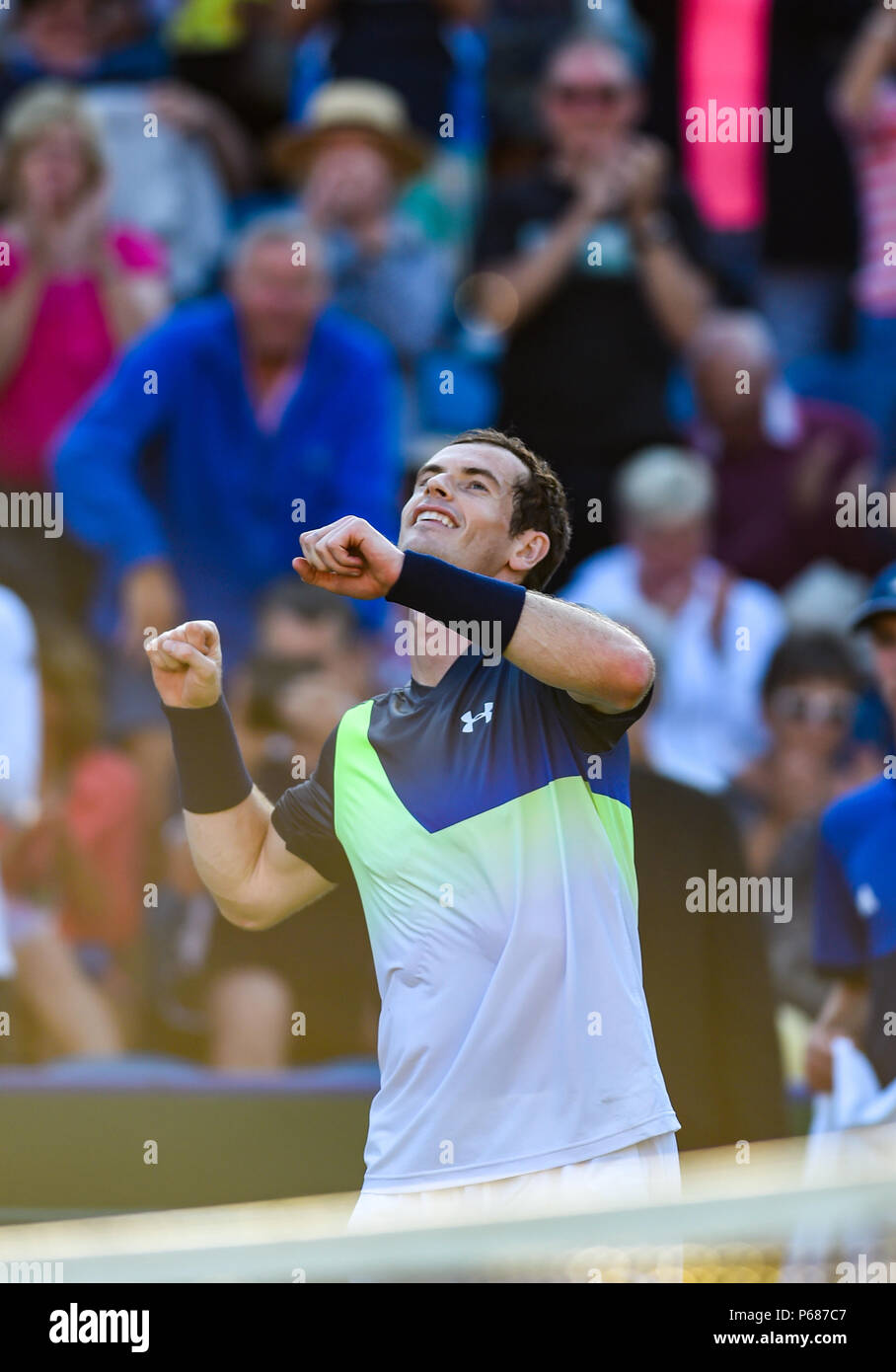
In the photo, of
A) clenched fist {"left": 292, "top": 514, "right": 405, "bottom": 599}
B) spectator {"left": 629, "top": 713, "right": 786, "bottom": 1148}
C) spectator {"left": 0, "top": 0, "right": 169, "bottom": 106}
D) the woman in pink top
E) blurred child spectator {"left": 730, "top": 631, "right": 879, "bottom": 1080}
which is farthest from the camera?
spectator {"left": 0, "top": 0, "right": 169, "bottom": 106}

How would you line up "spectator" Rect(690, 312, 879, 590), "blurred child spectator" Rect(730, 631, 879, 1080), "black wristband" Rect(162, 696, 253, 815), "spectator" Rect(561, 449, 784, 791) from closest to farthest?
"black wristband" Rect(162, 696, 253, 815) < "blurred child spectator" Rect(730, 631, 879, 1080) < "spectator" Rect(561, 449, 784, 791) < "spectator" Rect(690, 312, 879, 590)

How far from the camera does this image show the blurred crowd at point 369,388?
571 centimetres

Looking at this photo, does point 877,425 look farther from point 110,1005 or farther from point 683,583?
point 110,1005

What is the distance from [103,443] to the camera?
20.9ft

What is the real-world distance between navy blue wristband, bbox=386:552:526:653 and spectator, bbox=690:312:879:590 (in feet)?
13.7

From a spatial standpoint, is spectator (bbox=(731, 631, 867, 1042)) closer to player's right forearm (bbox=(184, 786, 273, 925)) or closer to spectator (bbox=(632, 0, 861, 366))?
spectator (bbox=(632, 0, 861, 366))

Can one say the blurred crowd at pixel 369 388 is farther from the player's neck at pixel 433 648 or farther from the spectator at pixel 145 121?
the player's neck at pixel 433 648

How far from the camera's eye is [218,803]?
327 cm

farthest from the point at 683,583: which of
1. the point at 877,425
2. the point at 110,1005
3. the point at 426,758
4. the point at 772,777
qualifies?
the point at 426,758

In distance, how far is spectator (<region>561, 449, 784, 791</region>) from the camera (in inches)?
255

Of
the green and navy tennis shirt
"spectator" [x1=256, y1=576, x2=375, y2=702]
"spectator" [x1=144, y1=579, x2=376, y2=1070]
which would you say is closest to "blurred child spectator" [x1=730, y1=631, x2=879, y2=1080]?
"spectator" [x1=256, y1=576, x2=375, y2=702]

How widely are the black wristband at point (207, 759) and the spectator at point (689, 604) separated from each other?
10.9 ft

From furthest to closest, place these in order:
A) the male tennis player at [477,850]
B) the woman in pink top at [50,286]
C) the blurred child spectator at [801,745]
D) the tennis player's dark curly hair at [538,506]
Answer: the woman in pink top at [50,286], the blurred child spectator at [801,745], the tennis player's dark curly hair at [538,506], the male tennis player at [477,850]

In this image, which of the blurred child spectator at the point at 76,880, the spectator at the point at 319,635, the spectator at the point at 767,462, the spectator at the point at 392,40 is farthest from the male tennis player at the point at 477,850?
the spectator at the point at 392,40
